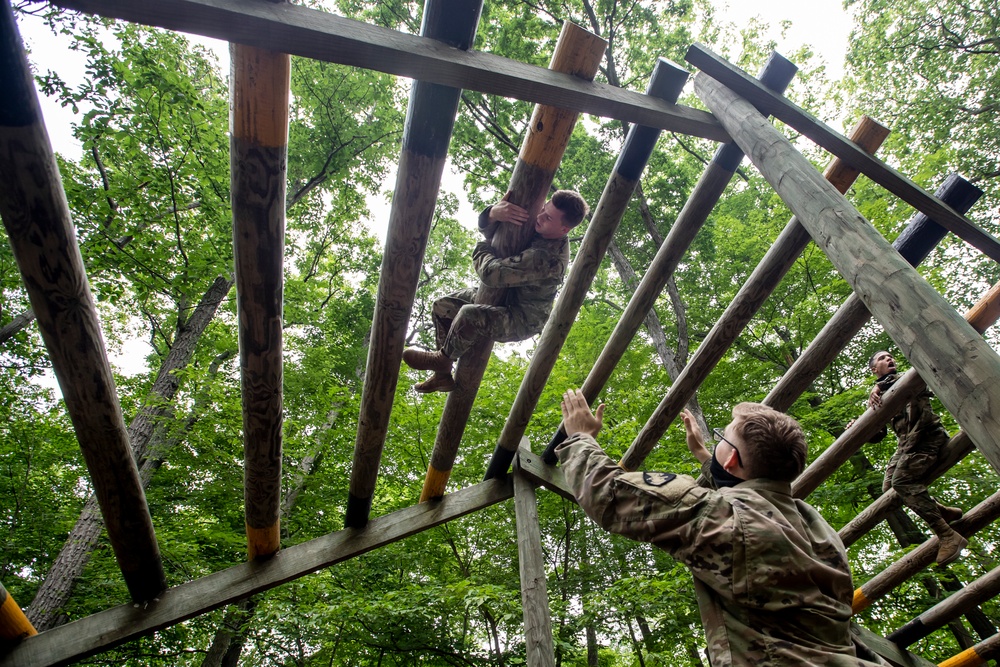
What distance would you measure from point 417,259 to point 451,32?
2.95ft

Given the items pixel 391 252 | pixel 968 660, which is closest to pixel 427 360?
pixel 391 252

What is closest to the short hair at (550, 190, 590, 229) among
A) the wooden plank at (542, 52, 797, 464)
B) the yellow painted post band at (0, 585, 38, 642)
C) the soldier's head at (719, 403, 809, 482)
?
the wooden plank at (542, 52, 797, 464)

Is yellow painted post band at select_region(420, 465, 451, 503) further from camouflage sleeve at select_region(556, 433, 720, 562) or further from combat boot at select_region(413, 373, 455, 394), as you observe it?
camouflage sleeve at select_region(556, 433, 720, 562)

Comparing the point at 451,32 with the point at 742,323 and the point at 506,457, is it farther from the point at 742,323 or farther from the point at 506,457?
the point at 506,457

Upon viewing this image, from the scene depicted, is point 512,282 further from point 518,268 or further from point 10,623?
point 10,623

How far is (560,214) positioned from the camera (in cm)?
267

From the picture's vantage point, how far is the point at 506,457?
4.23 meters

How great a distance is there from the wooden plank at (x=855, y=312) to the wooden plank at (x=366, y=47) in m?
1.50

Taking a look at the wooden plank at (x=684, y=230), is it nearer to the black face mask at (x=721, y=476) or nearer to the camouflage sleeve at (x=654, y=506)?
the black face mask at (x=721, y=476)

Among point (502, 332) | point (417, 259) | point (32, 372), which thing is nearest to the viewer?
point (417, 259)

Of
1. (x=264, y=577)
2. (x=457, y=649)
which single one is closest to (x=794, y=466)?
(x=264, y=577)

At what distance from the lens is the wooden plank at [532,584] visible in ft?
11.6

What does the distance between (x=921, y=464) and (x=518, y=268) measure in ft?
11.9

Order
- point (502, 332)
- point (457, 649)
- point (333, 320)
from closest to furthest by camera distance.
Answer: point (502, 332), point (457, 649), point (333, 320)
